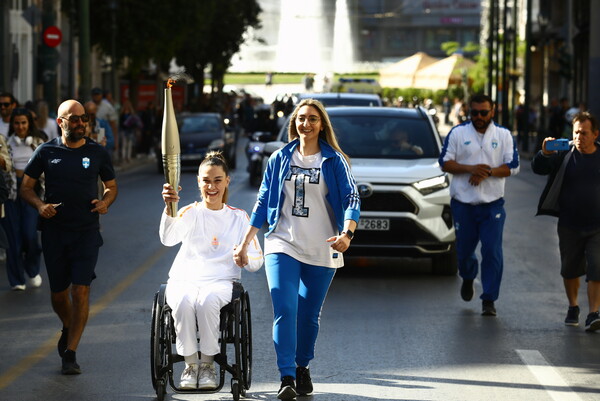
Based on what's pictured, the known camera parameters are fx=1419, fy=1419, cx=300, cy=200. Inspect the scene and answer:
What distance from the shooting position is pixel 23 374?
8.95 meters

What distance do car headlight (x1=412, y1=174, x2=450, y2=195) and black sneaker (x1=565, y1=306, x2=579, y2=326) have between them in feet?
9.59

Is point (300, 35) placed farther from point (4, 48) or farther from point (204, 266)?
point (204, 266)

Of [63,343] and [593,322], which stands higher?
[63,343]

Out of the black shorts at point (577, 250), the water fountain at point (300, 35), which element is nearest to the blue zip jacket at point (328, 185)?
the black shorts at point (577, 250)

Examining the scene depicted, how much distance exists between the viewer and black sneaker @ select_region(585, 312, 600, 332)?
10.9 m

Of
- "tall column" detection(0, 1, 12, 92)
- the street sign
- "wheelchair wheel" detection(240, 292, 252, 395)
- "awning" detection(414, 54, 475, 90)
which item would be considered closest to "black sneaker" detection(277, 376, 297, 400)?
"wheelchair wheel" detection(240, 292, 252, 395)

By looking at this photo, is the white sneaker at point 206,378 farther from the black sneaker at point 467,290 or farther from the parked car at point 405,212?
the parked car at point 405,212

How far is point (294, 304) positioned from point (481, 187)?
4030mm

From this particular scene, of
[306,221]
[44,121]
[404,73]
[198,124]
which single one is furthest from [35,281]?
[404,73]

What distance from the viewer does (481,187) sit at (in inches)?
465

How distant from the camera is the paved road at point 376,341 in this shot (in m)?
8.55

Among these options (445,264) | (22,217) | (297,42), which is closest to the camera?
(22,217)

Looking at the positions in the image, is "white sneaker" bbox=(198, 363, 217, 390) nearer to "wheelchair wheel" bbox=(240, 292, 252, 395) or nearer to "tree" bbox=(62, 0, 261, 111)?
"wheelchair wheel" bbox=(240, 292, 252, 395)

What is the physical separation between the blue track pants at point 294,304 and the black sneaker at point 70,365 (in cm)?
148
